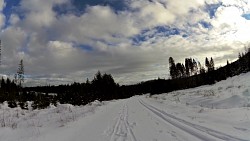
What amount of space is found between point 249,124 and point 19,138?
8.16 meters

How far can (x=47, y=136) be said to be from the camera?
33.0ft

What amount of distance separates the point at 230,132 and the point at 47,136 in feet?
21.5

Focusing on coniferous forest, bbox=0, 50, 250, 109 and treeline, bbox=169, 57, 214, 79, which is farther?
treeline, bbox=169, 57, 214, 79

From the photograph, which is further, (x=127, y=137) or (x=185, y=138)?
(x=127, y=137)

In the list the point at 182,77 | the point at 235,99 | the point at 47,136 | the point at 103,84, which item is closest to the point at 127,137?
the point at 47,136

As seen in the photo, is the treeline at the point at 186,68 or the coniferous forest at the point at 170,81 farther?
the treeline at the point at 186,68

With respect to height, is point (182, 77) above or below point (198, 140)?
above

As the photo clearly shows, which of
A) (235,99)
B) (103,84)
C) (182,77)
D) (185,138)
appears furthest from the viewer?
(182,77)

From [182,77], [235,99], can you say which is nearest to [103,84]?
[182,77]

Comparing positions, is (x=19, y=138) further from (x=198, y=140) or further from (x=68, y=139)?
(x=198, y=140)

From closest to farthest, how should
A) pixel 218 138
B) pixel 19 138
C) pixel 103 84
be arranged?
pixel 218 138 → pixel 19 138 → pixel 103 84

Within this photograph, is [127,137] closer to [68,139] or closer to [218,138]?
[68,139]

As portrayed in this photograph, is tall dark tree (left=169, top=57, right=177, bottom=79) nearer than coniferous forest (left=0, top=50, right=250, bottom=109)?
No

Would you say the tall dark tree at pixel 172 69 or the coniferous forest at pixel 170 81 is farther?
the tall dark tree at pixel 172 69
